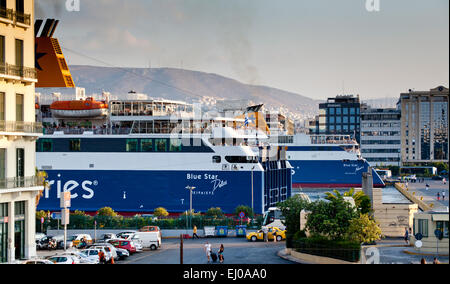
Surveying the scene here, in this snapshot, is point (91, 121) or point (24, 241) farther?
point (91, 121)

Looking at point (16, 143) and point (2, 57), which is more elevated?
point (2, 57)

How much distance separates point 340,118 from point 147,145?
8089 centimetres

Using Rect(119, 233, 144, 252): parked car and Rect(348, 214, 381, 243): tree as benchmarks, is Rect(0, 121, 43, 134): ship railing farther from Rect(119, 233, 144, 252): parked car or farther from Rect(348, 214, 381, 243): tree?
Rect(348, 214, 381, 243): tree

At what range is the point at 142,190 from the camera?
50062mm

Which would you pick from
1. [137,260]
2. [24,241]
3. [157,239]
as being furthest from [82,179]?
[24,241]

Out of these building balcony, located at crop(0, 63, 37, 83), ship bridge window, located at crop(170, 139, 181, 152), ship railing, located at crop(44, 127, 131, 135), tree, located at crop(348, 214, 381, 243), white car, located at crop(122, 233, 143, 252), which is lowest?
white car, located at crop(122, 233, 143, 252)

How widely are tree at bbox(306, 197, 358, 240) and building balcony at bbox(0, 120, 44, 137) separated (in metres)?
10.2

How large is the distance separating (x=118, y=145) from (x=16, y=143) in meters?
29.7

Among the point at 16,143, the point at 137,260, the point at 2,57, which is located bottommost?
the point at 137,260

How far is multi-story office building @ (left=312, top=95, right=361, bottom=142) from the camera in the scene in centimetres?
12556

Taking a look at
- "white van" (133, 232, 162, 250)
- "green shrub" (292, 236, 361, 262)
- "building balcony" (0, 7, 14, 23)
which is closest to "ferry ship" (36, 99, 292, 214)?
"white van" (133, 232, 162, 250)

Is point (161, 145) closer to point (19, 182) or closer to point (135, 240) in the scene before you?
point (135, 240)
